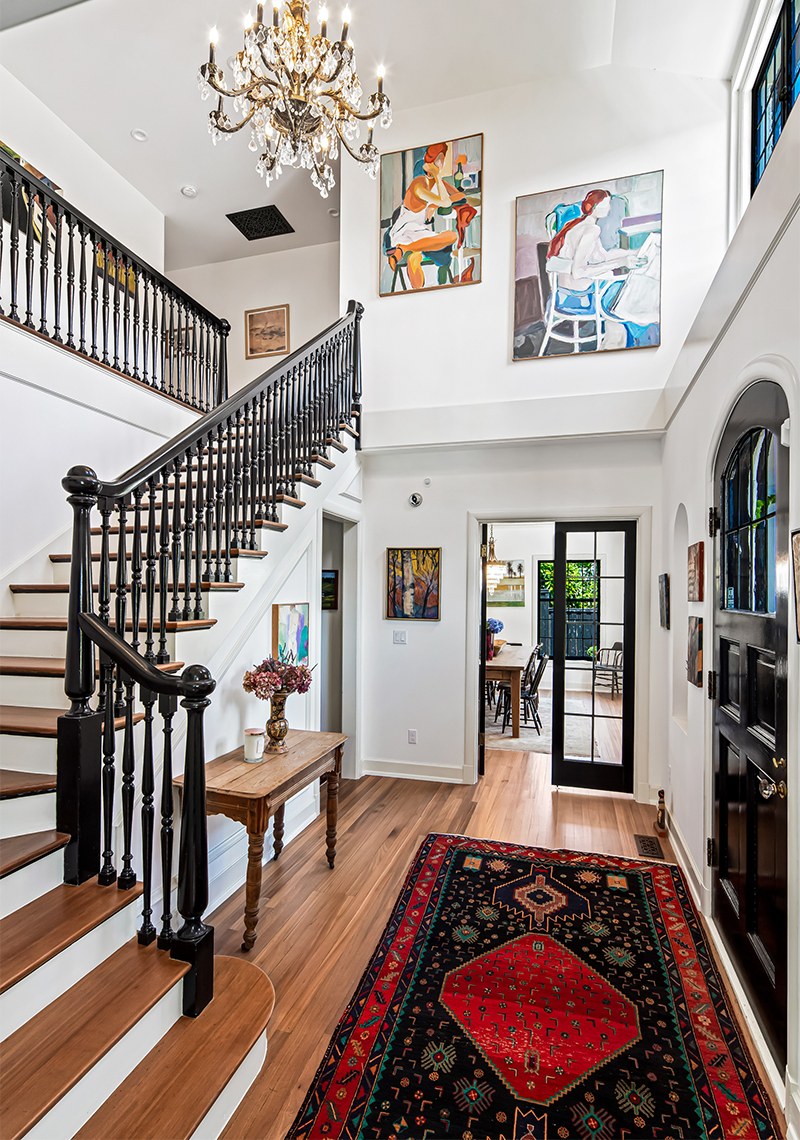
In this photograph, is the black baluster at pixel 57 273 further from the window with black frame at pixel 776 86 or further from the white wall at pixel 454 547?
the window with black frame at pixel 776 86

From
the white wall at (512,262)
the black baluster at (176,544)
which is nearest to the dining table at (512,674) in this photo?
the white wall at (512,262)

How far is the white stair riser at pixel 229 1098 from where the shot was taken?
4.56 ft

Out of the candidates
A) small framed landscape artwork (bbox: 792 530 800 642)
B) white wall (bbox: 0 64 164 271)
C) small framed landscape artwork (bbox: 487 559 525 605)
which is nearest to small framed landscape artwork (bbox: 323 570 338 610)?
white wall (bbox: 0 64 164 271)

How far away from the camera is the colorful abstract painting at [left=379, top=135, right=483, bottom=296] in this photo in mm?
4672

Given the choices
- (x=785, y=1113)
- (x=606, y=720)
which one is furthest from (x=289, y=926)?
(x=606, y=720)

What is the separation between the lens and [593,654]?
475 centimetres

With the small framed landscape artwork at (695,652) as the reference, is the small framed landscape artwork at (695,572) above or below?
above

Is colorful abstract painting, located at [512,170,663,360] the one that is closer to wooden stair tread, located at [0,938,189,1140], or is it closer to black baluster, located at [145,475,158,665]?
black baluster, located at [145,475,158,665]

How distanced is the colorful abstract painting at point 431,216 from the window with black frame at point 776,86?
77.0 inches

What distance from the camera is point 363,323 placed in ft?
16.1

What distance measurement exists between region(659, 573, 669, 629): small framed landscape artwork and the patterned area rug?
1.80 meters

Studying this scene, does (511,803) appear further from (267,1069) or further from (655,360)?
(655,360)

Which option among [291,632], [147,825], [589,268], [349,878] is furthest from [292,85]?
[349,878]

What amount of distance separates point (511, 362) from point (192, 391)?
9.77 ft
